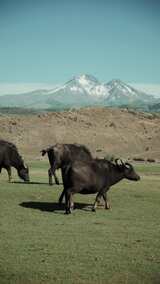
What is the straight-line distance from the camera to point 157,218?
57.7 ft

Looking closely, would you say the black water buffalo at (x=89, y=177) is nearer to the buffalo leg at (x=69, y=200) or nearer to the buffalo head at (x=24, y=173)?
the buffalo leg at (x=69, y=200)

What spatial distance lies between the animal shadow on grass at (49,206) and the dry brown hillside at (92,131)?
1634 inches

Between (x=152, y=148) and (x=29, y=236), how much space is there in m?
54.4

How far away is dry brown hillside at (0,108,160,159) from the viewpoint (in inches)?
2665

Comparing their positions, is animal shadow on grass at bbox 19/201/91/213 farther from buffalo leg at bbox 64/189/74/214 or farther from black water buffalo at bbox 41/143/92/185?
black water buffalo at bbox 41/143/92/185

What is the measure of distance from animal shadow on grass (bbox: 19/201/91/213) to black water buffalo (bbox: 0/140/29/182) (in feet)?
19.7

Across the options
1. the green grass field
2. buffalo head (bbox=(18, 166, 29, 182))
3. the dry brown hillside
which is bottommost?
the dry brown hillside

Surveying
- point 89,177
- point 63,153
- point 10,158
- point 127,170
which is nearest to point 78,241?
point 89,177

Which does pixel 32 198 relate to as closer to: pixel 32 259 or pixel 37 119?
pixel 32 259

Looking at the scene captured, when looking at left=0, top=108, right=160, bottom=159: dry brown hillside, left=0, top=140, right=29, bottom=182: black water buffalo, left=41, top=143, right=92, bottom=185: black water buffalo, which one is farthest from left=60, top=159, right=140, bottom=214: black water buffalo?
left=0, top=108, right=160, bottom=159: dry brown hillside

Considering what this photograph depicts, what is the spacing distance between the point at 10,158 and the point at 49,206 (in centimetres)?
703

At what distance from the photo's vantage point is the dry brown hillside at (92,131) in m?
67.7

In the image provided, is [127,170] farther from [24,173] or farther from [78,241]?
[24,173]

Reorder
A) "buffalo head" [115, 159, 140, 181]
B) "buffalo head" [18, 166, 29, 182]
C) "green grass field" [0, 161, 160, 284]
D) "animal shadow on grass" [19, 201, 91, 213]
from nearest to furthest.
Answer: "green grass field" [0, 161, 160, 284] → "animal shadow on grass" [19, 201, 91, 213] → "buffalo head" [115, 159, 140, 181] → "buffalo head" [18, 166, 29, 182]
